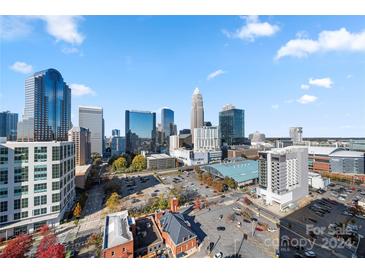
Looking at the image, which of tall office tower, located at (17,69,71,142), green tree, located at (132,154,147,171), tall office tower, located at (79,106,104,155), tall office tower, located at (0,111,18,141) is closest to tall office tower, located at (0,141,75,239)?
green tree, located at (132,154,147,171)

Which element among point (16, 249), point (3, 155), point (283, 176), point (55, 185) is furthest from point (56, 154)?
point (283, 176)

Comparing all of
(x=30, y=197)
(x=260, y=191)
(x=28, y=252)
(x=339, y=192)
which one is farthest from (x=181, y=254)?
(x=339, y=192)

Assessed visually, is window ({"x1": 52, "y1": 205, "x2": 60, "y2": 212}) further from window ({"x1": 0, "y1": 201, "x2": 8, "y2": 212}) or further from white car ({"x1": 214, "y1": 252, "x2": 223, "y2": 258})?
white car ({"x1": 214, "y1": 252, "x2": 223, "y2": 258})

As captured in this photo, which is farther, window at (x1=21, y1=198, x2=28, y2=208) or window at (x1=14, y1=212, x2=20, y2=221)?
window at (x1=21, y1=198, x2=28, y2=208)

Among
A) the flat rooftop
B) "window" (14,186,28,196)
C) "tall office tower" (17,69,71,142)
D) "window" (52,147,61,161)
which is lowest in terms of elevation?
the flat rooftop

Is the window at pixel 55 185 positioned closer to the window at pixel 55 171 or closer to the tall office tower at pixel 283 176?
the window at pixel 55 171

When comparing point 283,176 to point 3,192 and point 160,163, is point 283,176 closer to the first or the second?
point 3,192
